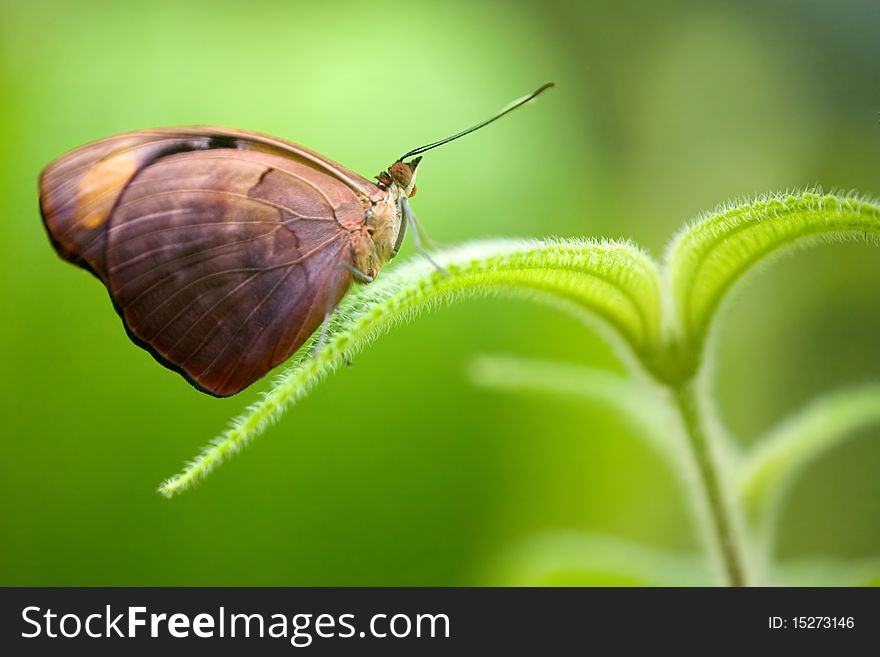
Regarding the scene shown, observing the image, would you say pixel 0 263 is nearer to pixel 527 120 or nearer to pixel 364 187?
pixel 364 187

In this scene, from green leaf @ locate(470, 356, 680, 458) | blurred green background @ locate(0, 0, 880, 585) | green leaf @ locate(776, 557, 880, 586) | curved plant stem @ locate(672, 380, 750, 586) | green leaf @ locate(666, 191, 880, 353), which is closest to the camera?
green leaf @ locate(666, 191, 880, 353)

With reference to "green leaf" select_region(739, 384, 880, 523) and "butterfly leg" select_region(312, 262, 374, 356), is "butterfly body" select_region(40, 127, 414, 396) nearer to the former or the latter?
"butterfly leg" select_region(312, 262, 374, 356)

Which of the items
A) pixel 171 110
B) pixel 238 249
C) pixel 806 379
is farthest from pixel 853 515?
pixel 171 110

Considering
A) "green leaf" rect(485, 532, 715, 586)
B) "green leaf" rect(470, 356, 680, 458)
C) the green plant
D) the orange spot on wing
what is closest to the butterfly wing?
the orange spot on wing

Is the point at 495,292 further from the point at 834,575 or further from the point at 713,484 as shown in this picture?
the point at 834,575
